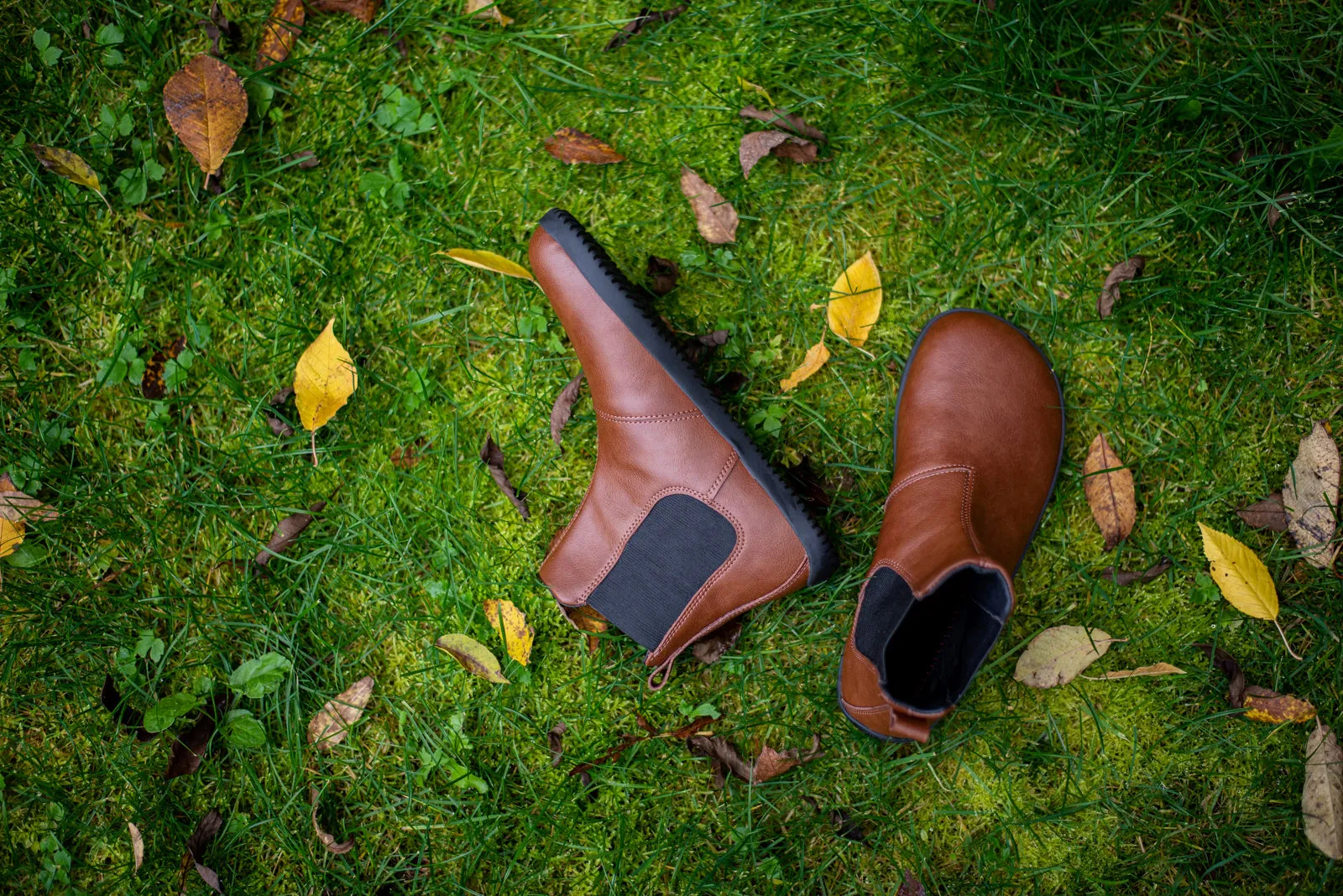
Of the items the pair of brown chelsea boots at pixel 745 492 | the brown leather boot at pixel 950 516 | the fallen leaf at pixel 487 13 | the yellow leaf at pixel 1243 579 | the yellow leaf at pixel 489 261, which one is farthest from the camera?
the fallen leaf at pixel 487 13

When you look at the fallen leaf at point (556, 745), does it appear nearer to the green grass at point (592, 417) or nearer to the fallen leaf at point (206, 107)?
the green grass at point (592, 417)

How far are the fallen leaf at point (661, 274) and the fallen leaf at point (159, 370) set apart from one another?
1609 millimetres

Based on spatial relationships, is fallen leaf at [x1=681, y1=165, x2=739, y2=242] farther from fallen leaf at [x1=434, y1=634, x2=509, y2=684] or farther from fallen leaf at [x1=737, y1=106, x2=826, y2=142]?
fallen leaf at [x1=434, y1=634, x2=509, y2=684]

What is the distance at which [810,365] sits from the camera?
2.41 meters

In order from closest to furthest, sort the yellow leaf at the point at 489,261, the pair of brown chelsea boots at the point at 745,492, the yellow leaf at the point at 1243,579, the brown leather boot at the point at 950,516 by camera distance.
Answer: the brown leather boot at the point at 950,516 → the pair of brown chelsea boots at the point at 745,492 → the yellow leaf at the point at 1243,579 → the yellow leaf at the point at 489,261

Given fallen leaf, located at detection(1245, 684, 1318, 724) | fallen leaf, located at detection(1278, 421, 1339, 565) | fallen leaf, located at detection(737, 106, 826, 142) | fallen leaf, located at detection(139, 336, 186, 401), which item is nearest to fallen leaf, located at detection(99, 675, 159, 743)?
fallen leaf, located at detection(139, 336, 186, 401)

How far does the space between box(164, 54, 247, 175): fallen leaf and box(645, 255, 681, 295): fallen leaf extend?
1443 mm

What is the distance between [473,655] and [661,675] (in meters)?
0.61

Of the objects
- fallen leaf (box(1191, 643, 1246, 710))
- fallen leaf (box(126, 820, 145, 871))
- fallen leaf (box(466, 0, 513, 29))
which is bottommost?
fallen leaf (box(1191, 643, 1246, 710))

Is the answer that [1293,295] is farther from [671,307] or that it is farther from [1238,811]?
[671,307]

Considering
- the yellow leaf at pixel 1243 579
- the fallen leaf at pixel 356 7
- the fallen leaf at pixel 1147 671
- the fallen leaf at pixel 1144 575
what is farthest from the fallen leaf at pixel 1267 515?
the fallen leaf at pixel 356 7

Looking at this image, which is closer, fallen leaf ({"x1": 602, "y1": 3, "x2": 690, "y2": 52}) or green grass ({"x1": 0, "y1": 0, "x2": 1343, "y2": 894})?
green grass ({"x1": 0, "y1": 0, "x2": 1343, "y2": 894})

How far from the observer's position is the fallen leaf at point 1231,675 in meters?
2.31

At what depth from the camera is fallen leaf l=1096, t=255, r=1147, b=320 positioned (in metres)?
2.37
